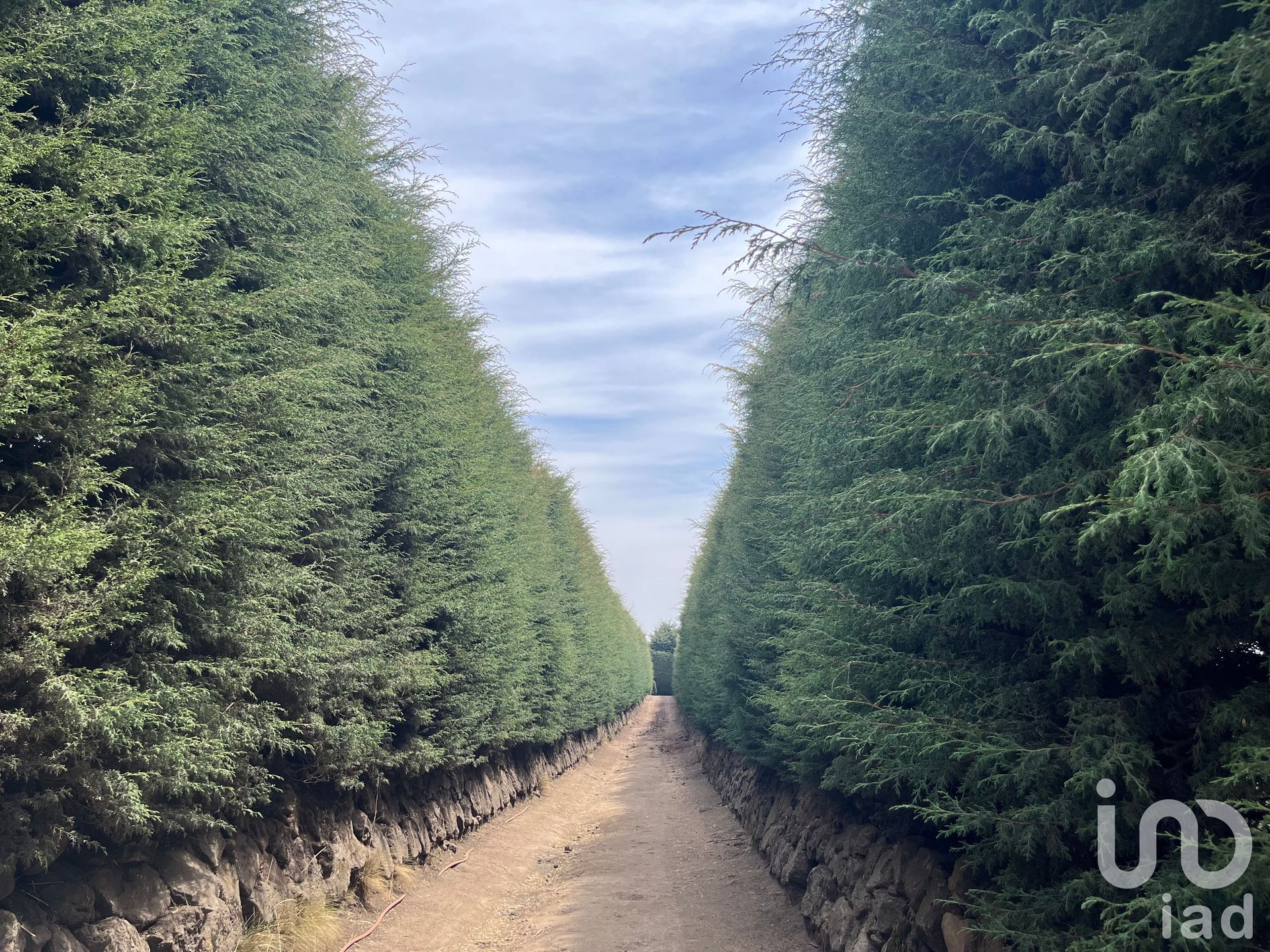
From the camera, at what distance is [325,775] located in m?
9.55

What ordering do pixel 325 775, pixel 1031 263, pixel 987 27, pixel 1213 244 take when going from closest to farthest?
pixel 1213 244 → pixel 1031 263 → pixel 987 27 → pixel 325 775

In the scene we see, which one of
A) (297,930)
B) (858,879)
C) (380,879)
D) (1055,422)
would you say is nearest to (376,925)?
(380,879)

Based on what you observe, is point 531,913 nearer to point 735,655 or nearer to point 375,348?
point 735,655

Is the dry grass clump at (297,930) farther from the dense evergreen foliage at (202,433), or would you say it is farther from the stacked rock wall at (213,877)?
the dense evergreen foliage at (202,433)

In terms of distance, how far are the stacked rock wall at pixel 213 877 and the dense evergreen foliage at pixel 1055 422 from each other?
5.58 m

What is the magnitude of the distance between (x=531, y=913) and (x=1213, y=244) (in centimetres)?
1173

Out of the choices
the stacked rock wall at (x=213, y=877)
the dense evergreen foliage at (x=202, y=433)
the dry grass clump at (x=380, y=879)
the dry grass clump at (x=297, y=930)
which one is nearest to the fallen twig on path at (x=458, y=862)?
the stacked rock wall at (x=213, y=877)

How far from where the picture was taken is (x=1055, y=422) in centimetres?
487

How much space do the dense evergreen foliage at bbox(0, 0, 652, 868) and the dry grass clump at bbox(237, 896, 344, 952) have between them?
47.9 inches

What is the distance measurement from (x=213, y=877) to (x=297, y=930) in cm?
176

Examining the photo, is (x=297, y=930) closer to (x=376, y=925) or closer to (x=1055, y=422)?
(x=376, y=925)

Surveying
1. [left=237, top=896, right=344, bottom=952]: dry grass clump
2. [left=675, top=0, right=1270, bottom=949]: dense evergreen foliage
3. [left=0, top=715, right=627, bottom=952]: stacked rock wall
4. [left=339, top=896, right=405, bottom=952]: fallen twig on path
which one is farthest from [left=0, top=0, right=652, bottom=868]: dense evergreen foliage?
[left=675, top=0, right=1270, bottom=949]: dense evergreen foliage

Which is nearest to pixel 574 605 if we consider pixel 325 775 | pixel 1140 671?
pixel 325 775

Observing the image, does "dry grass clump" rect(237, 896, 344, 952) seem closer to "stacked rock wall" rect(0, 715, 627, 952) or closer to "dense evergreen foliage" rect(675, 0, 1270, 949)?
"stacked rock wall" rect(0, 715, 627, 952)
